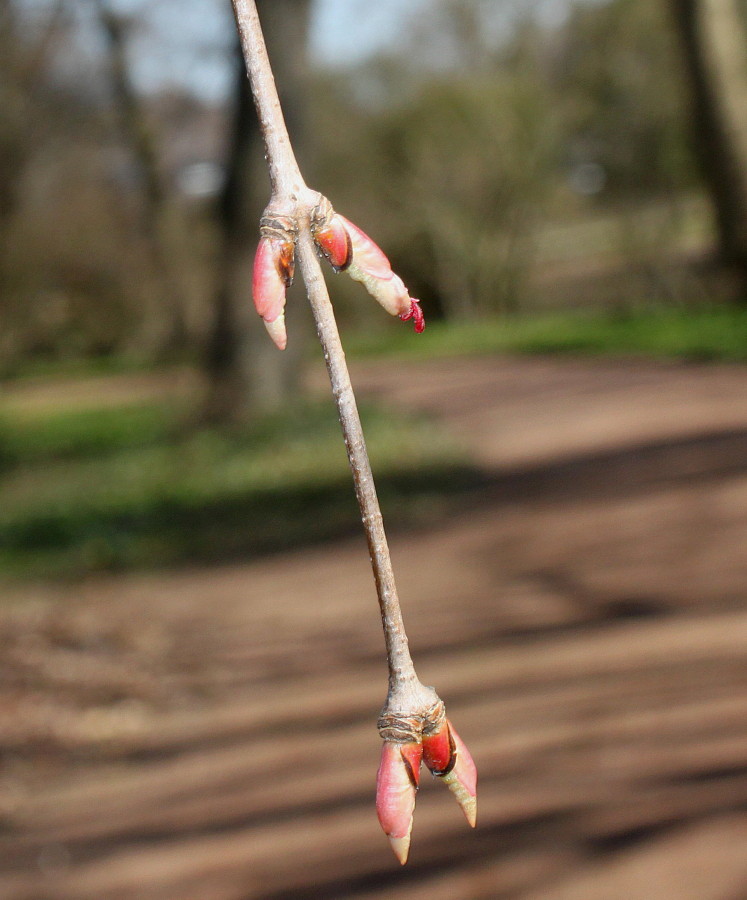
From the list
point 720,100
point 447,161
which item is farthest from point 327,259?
point 447,161

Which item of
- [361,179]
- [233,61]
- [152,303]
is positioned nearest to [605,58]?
[361,179]

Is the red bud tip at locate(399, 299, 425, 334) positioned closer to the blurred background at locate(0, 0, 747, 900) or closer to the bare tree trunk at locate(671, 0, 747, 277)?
the blurred background at locate(0, 0, 747, 900)

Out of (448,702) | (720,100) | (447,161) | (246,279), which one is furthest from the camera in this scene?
(447,161)

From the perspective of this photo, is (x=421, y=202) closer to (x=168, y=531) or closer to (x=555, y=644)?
(x=168, y=531)

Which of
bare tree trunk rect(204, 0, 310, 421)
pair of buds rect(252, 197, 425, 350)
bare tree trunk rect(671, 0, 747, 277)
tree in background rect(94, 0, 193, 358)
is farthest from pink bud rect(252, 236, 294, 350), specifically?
tree in background rect(94, 0, 193, 358)

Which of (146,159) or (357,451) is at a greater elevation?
(146,159)

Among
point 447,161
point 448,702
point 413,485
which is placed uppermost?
point 447,161

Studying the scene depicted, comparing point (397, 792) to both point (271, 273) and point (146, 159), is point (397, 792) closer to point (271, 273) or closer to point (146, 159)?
point (271, 273)

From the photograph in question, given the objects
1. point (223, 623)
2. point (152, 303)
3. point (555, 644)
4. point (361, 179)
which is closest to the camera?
point (555, 644)
